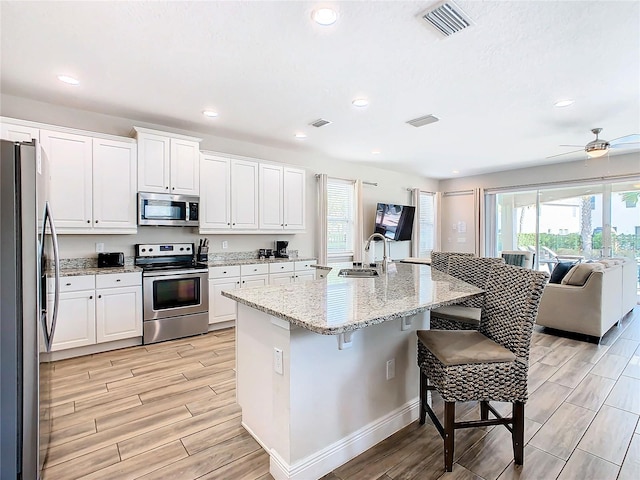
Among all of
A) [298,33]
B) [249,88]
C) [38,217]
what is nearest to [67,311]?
[38,217]

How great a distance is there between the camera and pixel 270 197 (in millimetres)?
4953

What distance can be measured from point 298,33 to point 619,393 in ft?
12.1

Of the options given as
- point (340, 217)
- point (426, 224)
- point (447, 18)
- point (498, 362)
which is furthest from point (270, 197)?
point (426, 224)

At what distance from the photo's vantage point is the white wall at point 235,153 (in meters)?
3.60

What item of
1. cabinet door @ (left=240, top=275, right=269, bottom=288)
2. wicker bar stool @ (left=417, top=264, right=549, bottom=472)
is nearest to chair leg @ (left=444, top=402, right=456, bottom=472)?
wicker bar stool @ (left=417, top=264, right=549, bottom=472)

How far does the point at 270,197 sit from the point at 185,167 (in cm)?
127

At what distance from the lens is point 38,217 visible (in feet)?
5.35

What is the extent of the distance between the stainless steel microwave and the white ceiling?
3.12ft

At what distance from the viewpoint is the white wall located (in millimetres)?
3600

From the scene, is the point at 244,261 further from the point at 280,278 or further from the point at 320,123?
the point at 320,123

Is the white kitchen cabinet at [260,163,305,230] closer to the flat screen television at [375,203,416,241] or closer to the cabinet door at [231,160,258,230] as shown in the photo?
the cabinet door at [231,160,258,230]

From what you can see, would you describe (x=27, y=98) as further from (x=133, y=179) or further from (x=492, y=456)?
(x=492, y=456)

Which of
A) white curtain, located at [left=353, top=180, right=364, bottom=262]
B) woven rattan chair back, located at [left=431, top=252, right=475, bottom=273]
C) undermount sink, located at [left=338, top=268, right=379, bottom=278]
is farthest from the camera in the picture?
Result: white curtain, located at [left=353, top=180, right=364, bottom=262]

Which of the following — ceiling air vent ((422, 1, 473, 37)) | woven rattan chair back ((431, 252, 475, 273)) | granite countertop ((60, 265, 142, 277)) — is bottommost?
granite countertop ((60, 265, 142, 277))
